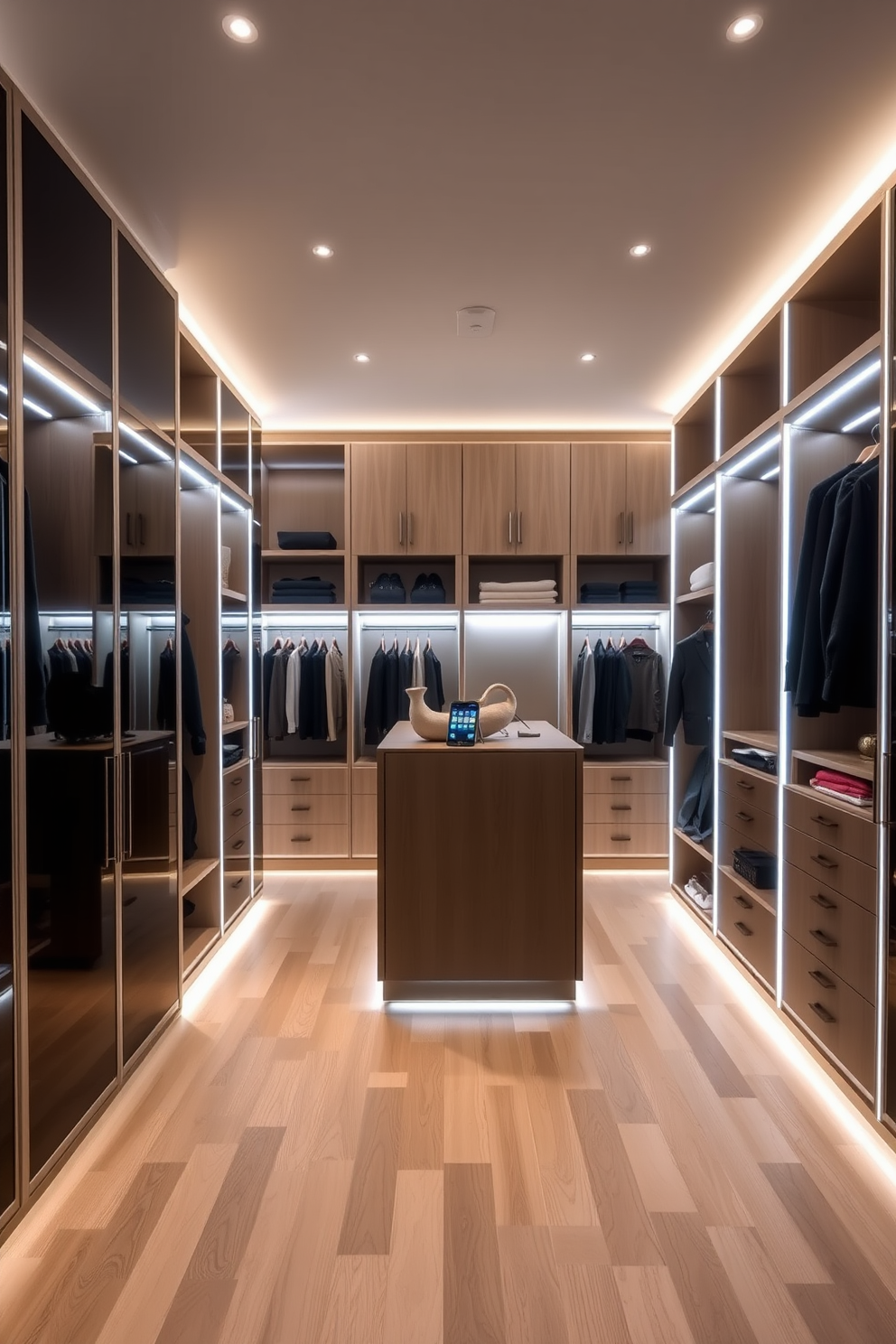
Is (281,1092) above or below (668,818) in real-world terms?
below

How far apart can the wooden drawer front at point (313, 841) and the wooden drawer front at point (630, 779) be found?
1630 mm

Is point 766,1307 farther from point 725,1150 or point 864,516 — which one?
point 864,516

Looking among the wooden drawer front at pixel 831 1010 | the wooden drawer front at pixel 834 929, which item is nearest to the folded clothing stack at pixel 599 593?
the wooden drawer front at pixel 834 929

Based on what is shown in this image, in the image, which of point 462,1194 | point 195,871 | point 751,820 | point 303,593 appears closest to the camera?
point 462,1194

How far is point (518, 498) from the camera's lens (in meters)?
5.11

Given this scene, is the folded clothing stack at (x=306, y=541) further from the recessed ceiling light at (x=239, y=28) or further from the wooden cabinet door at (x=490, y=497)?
the recessed ceiling light at (x=239, y=28)

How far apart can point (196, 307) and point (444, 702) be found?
2938 millimetres

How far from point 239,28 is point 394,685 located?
369cm

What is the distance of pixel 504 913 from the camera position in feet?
10.2

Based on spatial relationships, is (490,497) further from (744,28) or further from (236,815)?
(744,28)

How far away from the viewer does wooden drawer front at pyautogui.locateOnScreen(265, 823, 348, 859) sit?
16.7 feet

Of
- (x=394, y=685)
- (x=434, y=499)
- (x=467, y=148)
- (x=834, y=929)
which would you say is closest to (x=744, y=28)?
(x=467, y=148)

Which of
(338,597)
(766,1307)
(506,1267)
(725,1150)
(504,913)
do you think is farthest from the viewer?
(338,597)

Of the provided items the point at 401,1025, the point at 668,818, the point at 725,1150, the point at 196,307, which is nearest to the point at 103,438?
the point at 196,307
